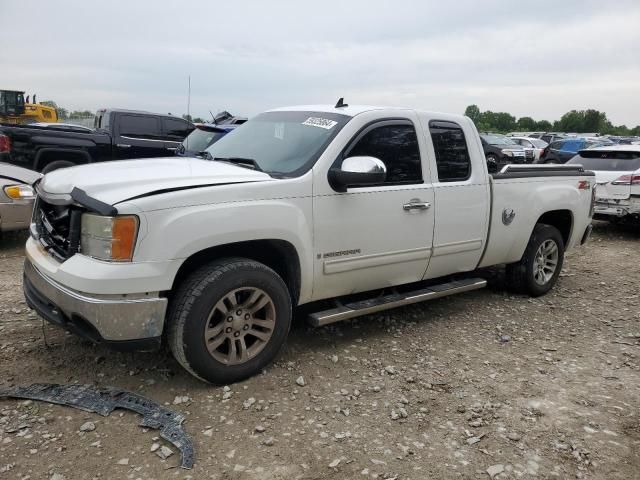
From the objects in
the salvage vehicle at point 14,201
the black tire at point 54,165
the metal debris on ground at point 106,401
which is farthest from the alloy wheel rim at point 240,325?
the black tire at point 54,165

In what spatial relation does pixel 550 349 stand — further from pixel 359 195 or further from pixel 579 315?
pixel 359 195

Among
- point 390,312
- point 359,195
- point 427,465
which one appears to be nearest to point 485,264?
point 390,312

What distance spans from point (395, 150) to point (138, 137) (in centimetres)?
866

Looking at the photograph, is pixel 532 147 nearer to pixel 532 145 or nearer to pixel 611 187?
pixel 532 145

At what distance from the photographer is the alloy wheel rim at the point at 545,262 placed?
5573 millimetres

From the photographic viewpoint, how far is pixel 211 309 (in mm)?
3207

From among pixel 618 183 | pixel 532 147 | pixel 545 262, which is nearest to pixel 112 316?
pixel 545 262

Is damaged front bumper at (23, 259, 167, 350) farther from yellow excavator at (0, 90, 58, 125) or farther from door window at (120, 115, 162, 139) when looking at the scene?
yellow excavator at (0, 90, 58, 125)

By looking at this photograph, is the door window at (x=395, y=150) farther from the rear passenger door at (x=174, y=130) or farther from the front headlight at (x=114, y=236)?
the rear passenger door at (x=174, y=130)

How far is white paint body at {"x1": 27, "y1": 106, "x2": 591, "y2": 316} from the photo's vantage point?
3.01 m

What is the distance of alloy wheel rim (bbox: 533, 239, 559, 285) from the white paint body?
357 millimetres

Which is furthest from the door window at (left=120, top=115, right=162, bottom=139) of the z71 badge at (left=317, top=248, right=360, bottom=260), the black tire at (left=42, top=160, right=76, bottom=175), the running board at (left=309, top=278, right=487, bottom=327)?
the z71 badge at (left=317, top=248, right=360, bottom=260)

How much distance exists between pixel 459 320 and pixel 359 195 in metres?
1.78

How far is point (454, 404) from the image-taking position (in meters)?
3.41
